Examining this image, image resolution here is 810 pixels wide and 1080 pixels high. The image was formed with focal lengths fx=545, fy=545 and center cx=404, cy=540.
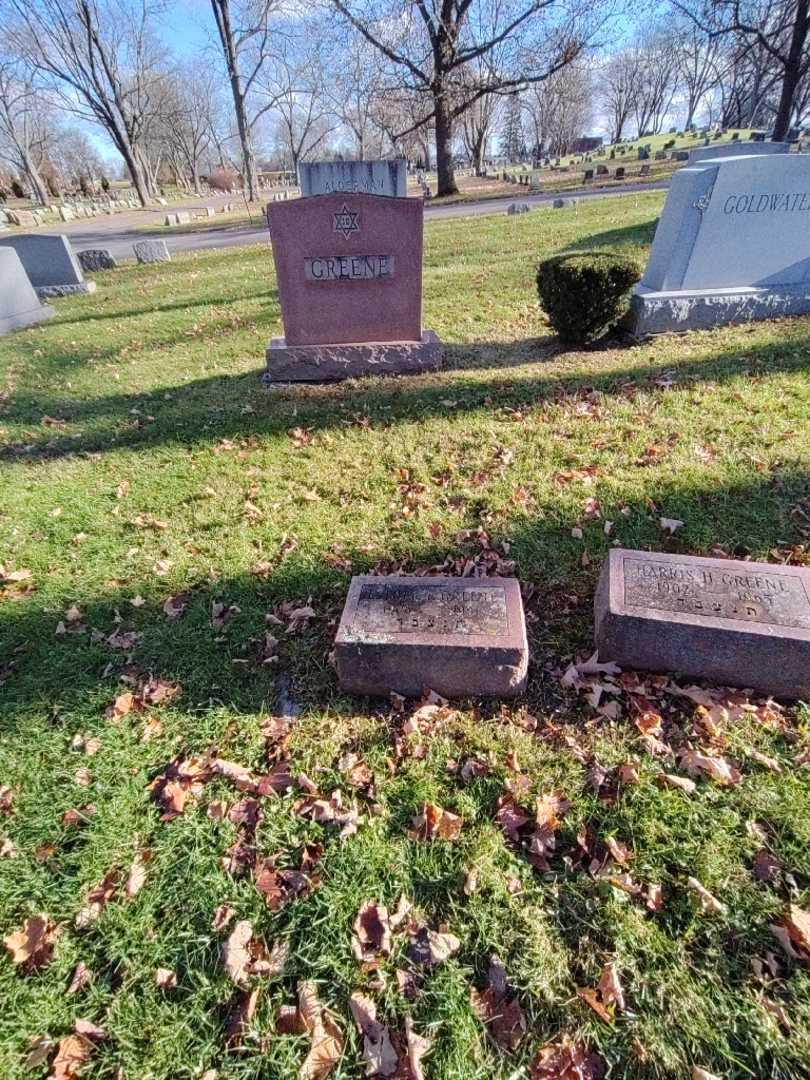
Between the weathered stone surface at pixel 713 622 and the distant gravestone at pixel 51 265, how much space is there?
46.6 feet

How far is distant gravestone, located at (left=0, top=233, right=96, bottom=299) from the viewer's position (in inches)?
473

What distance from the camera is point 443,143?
2405 cm

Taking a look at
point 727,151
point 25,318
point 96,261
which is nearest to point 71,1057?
point 25,318

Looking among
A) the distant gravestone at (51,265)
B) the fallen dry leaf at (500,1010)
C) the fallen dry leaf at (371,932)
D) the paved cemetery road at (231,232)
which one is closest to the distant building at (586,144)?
the paved cemetery road at (231,232)

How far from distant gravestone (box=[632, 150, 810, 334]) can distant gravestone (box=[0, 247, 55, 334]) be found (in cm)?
1052

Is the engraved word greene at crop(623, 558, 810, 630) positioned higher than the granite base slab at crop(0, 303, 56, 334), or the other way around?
the engraved word greene at crop(623, 558, 810, 630)

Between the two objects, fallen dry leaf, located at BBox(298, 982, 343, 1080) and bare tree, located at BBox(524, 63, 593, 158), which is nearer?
fallen dry leaf, located at BBox(298, 982, 343, 1080)

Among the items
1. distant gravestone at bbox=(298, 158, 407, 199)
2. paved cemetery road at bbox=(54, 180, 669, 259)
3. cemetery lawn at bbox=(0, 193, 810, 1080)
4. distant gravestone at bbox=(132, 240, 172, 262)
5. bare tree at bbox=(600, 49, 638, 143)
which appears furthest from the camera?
bare tree at bbox=(600, 49, 638, 143)

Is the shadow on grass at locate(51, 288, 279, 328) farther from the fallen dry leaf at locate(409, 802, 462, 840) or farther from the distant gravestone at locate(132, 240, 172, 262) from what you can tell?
the fallen dry leaf at locate(409, 802, 462, 840)

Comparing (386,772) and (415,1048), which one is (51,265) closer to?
(386,772)

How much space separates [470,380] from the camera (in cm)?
596

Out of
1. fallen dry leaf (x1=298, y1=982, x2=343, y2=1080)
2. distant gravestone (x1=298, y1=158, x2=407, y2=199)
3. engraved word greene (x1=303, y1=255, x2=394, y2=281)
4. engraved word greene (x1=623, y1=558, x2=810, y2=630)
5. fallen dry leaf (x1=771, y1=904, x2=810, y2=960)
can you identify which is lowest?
fallen dry leaf (x1=298, y1=982, x2=343, y2=1080)

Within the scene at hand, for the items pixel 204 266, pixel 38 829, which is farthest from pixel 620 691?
pixel 204 266

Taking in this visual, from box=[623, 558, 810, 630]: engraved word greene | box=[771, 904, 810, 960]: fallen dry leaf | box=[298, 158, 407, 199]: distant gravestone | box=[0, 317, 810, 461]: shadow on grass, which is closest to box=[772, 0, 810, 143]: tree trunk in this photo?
box=[298, 158, 407, 199]: distant gravestone
